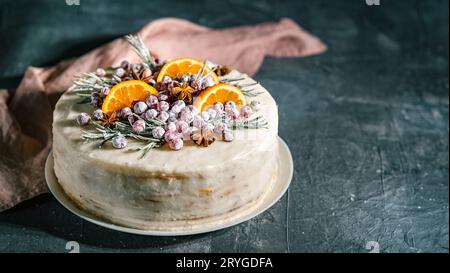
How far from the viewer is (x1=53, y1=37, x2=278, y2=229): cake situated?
7.57ft

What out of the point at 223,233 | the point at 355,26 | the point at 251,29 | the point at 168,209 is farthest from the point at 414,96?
the point at 168,209

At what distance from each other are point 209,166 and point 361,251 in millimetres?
725

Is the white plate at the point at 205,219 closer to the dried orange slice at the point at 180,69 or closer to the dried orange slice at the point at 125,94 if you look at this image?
the dried orange slice at the point at 125,94

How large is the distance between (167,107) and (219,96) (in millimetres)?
214

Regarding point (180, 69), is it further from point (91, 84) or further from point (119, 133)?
point (119, 133)

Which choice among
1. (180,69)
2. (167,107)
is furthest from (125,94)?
(180,69)

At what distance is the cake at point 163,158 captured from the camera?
7.57ft

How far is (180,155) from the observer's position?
232cm

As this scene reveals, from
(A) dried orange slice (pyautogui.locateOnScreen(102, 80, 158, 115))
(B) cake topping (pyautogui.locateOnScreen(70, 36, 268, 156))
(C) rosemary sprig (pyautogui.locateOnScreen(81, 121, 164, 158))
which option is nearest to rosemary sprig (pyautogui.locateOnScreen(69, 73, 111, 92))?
(B) cake topping (pyautogui.locateOnScreen(70, 36, 268, 156))

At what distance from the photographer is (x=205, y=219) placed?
2428 millimetres

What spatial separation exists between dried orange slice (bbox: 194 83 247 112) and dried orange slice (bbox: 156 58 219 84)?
127 millimetres

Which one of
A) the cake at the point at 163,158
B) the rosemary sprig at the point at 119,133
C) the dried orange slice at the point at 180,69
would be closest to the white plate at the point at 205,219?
the cake at the point at 163,158

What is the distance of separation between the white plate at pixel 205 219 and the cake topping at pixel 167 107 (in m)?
0.29

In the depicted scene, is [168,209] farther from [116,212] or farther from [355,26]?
[355,26]
